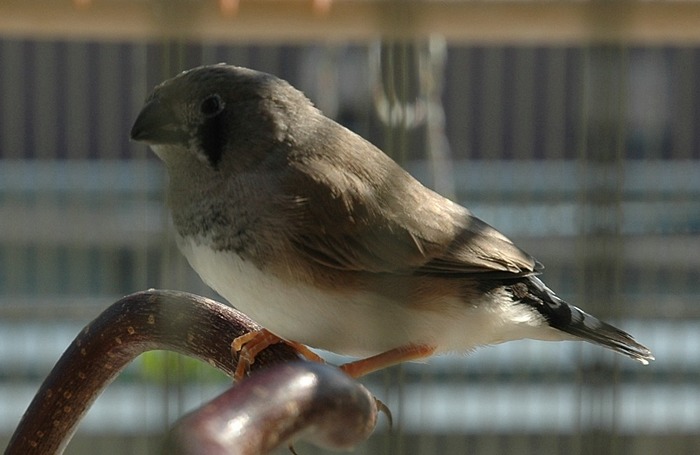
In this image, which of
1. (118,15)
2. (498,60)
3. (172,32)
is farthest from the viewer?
(498,60)

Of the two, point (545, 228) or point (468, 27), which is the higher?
point (468, 27)

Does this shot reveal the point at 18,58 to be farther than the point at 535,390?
Yes

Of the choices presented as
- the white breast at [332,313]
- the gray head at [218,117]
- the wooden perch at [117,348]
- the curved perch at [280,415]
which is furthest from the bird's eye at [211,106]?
the curved perch at [280,415]

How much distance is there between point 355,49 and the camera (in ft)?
7.26

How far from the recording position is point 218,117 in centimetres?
103

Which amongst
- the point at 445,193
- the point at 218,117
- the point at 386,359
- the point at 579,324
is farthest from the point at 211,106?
the point at 445,193

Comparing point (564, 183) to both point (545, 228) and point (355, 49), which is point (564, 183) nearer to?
point (545, 228)

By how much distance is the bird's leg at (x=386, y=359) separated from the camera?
974 mm

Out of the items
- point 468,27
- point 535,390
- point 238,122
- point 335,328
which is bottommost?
point 535,390

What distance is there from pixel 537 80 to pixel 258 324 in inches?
81.7

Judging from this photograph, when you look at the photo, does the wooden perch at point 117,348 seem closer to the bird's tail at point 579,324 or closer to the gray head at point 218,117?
the gray head at point 218,117

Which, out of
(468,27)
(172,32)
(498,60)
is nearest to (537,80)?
(498,60)

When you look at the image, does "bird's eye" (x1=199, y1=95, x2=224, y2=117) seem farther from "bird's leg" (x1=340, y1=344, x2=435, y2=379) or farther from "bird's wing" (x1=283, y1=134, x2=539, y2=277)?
"bird's leg" (x1=340, y1=344, x2=435, y2=379)

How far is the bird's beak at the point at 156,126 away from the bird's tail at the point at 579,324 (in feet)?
1.23
